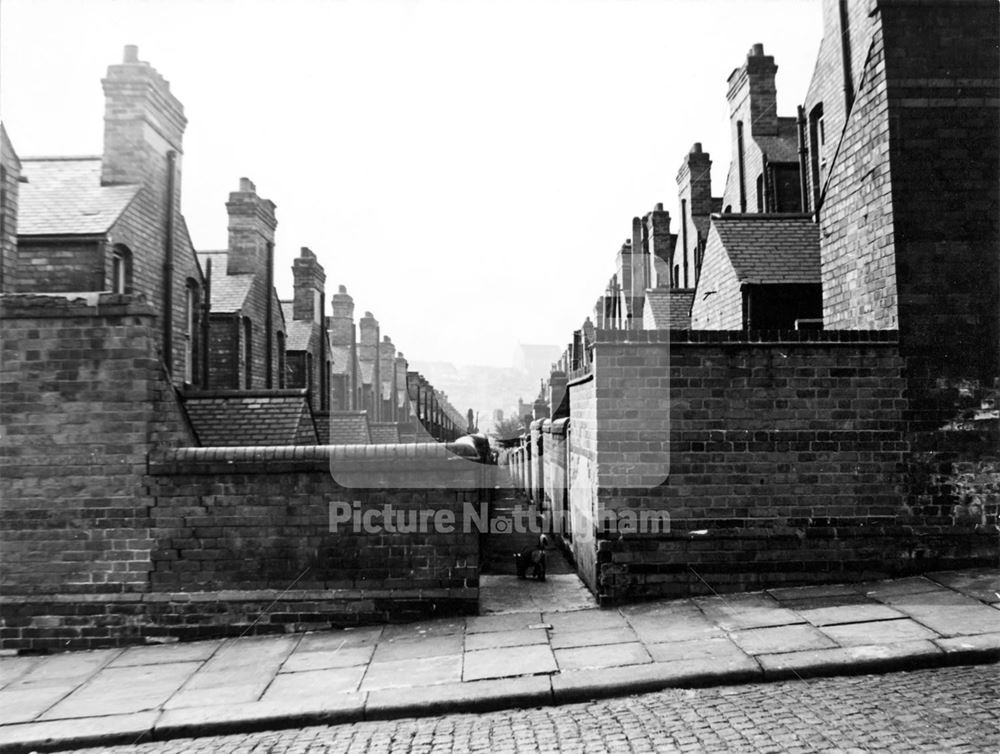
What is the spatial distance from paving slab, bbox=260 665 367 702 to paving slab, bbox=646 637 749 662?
2439 mm

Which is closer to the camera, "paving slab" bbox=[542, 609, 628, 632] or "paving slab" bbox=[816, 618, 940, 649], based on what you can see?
"paving slab" bbox=[816, 618, 940, 649]

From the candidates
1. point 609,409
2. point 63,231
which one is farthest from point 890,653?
point 63,231

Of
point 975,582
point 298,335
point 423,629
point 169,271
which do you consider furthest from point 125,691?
point 298,335

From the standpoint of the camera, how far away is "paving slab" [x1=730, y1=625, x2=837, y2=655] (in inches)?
196

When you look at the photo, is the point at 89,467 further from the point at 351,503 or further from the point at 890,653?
the point at 890,653

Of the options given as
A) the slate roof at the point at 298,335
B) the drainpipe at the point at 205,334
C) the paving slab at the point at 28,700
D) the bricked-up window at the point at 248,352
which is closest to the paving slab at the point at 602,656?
the paving slab at the point at 28,700

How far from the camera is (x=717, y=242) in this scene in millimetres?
11734

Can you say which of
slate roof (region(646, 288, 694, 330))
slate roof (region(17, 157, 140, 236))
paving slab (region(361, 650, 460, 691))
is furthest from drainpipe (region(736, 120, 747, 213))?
paving slab (region(361, 650, 460, 691))

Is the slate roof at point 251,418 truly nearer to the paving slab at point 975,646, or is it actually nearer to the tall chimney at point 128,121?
the tall chimney at point 128,121

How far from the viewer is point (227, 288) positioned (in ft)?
55.6

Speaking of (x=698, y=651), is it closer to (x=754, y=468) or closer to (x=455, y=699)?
(x=455, y=699)

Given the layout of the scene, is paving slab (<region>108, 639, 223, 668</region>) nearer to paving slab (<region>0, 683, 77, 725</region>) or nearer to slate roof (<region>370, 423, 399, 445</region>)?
paving slab (<region>0, 683, 77, 725</region>)

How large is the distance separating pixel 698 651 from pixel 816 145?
14.7 m

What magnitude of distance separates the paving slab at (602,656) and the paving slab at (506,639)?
36cm
